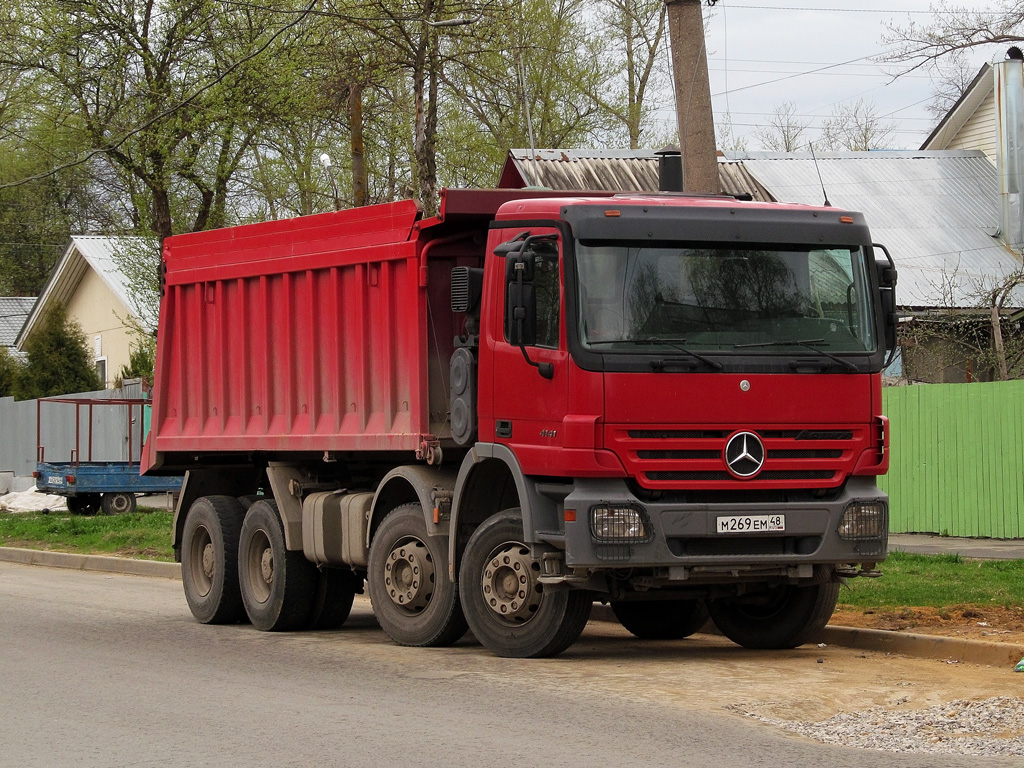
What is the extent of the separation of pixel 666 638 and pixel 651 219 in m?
3.74

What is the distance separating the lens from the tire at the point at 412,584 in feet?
34.0

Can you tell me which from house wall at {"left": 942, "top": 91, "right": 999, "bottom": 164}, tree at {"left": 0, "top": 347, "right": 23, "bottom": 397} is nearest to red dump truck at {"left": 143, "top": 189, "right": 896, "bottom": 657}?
house wall at {"left": 942, "top": 91, "right": 999, "bottom": 164}

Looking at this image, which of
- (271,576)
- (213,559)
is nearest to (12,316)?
(213,559)

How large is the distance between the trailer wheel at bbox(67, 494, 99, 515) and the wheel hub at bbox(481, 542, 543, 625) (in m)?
22.0

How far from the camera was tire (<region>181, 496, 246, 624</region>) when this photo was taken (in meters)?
12.8

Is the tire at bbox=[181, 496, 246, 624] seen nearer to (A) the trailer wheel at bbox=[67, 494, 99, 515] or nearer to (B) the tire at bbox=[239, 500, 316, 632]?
(B) the tire at bbox=[239, 500, 316, 632]

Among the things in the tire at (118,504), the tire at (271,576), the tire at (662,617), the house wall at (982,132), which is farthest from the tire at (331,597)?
the house wall at (982,132)

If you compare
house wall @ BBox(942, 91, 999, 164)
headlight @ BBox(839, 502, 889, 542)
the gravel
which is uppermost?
house wall @ BBox(942, 91, 999, 164)

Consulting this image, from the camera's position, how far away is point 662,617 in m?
11.4

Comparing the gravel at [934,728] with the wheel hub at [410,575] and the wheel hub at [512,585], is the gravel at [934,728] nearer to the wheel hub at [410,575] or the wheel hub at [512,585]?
the wheel hub at [512,585]

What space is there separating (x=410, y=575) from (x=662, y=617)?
2.10 m

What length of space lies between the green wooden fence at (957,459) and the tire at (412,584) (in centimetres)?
940

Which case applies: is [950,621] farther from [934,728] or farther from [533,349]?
[533,349]

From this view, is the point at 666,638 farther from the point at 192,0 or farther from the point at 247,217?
the point at 247,217
